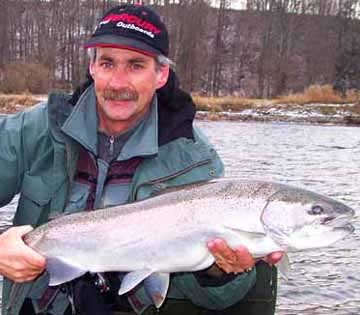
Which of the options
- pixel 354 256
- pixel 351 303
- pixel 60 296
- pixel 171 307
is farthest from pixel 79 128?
pixel 354 256

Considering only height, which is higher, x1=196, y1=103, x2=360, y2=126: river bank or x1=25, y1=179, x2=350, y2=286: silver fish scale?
x1=25, y1=179, x2=350, y2=286: silver fish scale

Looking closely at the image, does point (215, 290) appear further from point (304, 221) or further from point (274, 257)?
point (304, 221)

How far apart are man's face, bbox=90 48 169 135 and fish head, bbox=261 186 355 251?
0.94 metres

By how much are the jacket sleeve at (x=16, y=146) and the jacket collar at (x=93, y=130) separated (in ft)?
0.56

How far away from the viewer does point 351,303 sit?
5590 millimetres

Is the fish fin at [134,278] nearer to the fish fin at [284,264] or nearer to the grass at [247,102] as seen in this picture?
the fish fin at [284,264]

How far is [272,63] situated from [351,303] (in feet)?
143

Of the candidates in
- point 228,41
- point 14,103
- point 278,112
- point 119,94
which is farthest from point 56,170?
point 228,41

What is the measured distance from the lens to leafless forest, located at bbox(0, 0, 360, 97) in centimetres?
4634

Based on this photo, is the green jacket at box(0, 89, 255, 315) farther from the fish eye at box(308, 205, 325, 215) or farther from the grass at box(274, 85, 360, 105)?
the grass at box(274, 85, 360, 105)

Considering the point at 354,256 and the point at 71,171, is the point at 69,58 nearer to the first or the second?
the point at 354,256

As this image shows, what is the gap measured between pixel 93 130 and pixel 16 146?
0.37 m

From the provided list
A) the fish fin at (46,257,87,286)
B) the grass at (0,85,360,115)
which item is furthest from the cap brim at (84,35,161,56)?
the grass at (0,85,360,115)

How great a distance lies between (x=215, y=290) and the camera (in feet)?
10.8
